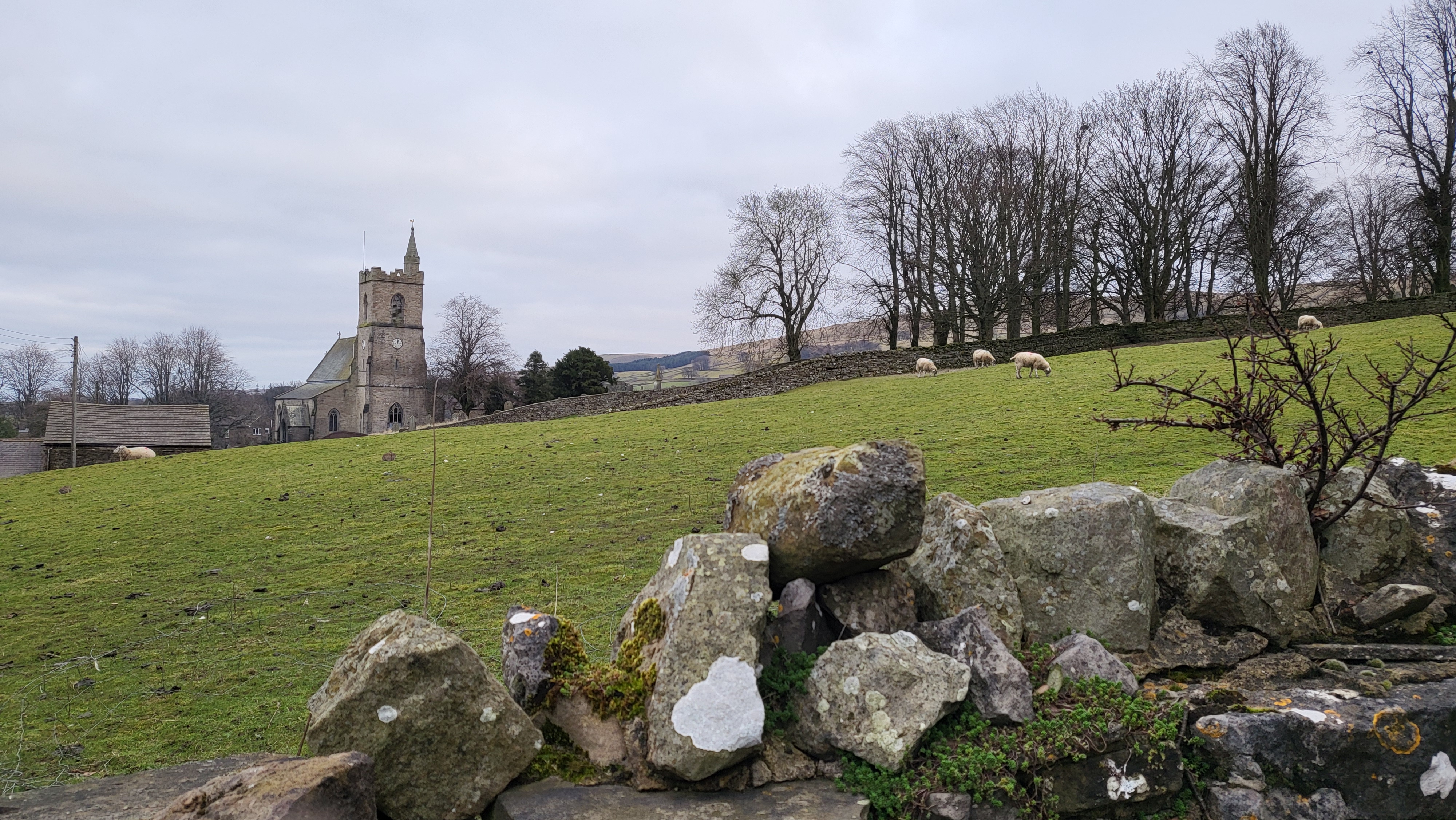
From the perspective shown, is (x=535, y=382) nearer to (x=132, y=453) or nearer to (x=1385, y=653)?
(x=132, y=453)

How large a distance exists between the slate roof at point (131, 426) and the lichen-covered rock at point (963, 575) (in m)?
49.0

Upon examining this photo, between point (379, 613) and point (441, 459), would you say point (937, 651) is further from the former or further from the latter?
point (441, 459)

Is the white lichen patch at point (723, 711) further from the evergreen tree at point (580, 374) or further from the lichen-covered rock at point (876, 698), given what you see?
the evergreen tree at point (580, 374)

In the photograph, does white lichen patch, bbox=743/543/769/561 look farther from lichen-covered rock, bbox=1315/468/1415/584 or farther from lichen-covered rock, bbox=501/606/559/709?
lichen-covered rock, bbox=1315/468/1415/584

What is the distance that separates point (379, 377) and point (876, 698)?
289 feet

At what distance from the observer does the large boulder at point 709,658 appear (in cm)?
328

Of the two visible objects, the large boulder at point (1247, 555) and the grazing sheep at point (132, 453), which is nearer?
the large boulder at point (1247, 555)

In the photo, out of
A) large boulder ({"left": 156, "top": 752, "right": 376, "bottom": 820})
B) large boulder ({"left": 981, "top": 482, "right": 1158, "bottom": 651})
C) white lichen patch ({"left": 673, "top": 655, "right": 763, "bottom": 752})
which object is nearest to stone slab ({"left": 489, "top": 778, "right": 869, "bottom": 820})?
white lichen patch ({"left": 673, "top": 655, "right": 763, "bottom": 752})

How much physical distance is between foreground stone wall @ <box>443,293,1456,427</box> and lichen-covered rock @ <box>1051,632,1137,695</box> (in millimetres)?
31372

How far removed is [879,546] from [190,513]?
701 inches

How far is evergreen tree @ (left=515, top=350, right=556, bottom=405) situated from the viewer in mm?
65250

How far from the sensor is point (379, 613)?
9109 millimetres

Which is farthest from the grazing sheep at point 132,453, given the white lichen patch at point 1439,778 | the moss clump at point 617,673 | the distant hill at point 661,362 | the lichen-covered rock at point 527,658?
the distant hill at point 661,362

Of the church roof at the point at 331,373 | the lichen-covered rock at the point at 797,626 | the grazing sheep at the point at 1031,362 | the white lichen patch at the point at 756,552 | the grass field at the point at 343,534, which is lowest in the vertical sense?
the grass field at the point at 343,534
